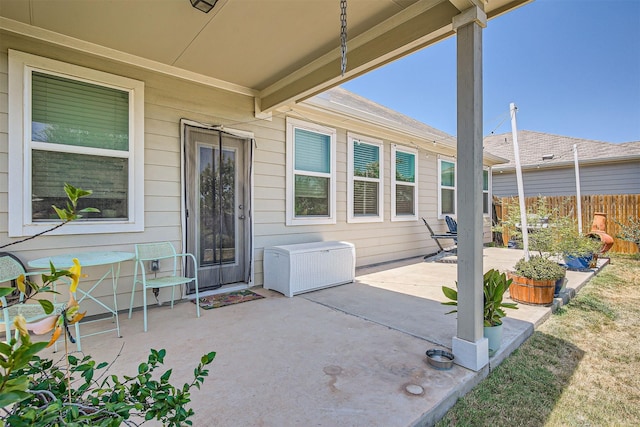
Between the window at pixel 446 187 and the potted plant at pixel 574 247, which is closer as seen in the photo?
the potted plant at pixel 574 247

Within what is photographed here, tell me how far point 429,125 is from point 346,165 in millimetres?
5426

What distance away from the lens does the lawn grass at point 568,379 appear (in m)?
1.92

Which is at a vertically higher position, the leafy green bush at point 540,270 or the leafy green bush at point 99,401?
the leafy green bush at point 99,401

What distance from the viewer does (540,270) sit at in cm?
378

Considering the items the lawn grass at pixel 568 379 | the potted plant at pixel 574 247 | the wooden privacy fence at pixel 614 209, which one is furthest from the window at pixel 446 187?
the lawn grass at pixel 568 379

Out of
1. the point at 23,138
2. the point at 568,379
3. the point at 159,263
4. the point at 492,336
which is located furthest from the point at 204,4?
the point at 568,379

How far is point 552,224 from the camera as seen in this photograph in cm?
459

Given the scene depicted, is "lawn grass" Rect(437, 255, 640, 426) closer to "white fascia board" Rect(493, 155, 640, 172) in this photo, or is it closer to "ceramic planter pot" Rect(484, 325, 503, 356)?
"ceramic planter pot" Rect(484, 325, 503, 356)

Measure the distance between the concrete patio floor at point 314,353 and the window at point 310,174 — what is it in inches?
56.8

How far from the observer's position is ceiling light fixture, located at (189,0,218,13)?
2.47 m

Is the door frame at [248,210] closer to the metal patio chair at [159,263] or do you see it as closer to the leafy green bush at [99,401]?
the metal patio chair at [159,263]

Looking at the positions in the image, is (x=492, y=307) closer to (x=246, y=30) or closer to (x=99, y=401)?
(x=99, y=401)

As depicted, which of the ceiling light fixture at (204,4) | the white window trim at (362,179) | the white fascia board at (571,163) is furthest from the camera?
the white fascia board at (571,163)

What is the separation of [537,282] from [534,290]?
0.12 meters
